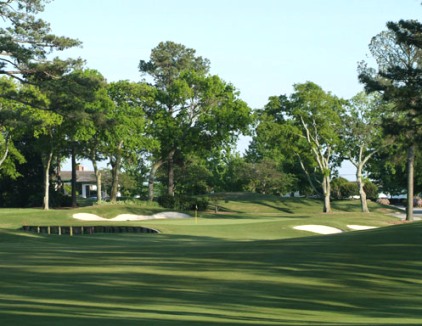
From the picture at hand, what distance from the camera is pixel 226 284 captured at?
60.6 feet

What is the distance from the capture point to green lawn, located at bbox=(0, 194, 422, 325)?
13753 millimetres

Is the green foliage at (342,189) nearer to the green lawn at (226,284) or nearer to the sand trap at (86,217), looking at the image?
the sand trap at (86,217)

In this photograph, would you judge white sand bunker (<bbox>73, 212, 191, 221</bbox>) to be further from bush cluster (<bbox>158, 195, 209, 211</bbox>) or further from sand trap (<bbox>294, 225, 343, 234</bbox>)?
sand trap (<bbox>294, 225, 343, 234</bbox>)

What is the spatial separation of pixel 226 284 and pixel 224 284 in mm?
50

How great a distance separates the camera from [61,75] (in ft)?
161

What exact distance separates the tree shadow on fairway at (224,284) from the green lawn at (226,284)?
0.08 ft

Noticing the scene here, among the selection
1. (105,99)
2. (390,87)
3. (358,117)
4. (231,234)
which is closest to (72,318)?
(390,87)

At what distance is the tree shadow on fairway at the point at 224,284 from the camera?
13.8 metres

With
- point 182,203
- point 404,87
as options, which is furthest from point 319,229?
point 182,203

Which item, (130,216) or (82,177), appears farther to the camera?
(82,177)

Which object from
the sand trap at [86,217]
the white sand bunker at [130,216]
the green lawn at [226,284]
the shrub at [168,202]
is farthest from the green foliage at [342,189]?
the green lawn at [226,284]

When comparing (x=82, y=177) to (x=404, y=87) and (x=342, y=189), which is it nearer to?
(x=342, y=189)

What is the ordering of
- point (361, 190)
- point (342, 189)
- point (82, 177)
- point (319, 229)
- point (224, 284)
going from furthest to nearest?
point (82, 177) → point (342, 189) → point (361, 190) → point (319, 229) → point (224, 284)

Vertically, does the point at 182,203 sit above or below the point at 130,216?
above
